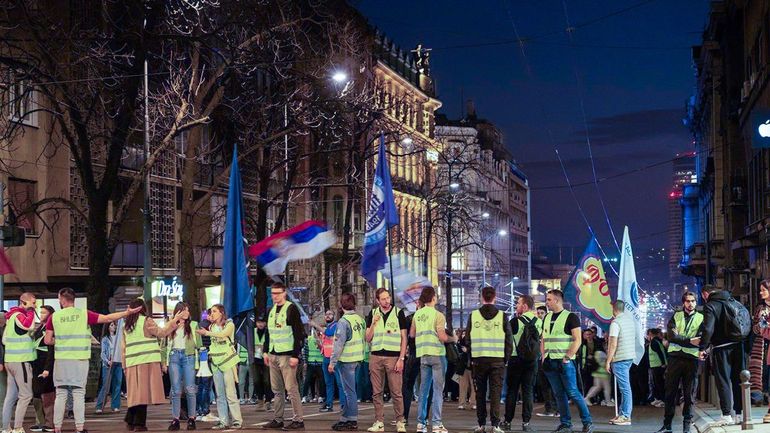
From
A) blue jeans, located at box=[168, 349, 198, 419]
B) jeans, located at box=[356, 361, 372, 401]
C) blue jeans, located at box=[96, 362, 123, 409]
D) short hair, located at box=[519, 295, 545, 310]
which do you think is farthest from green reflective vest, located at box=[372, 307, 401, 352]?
jeans, located at box=[356, 361, 372, 401]

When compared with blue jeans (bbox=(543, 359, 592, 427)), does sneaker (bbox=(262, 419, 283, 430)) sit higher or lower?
lower

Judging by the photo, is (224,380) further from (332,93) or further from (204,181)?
(204,181)

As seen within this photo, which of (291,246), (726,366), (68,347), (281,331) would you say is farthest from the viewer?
(291,246)

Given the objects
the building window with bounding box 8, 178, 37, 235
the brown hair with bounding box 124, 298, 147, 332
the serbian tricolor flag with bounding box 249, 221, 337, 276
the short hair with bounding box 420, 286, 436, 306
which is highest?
the building window with bounding box 8, 178, 37, 235

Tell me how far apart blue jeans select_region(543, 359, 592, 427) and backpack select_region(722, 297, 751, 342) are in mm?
2135

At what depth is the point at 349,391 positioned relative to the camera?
59.9 feet

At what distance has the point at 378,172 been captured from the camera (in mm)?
23016

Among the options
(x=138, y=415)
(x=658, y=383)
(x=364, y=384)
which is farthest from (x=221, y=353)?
(x=658, y=383)

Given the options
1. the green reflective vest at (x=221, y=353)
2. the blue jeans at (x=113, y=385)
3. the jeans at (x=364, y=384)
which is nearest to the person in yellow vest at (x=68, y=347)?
the green reflective vest at (x=221, y=353)

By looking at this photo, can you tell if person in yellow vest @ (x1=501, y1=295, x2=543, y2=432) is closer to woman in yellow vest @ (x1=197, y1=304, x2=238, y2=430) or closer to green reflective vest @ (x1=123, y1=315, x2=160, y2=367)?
woman in yellow vest @ (x1=197, y1=304, x2=238, y2=430)

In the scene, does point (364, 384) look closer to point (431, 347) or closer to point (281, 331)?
point (281, 331)

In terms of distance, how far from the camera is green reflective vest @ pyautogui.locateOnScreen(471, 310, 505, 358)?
680 inches

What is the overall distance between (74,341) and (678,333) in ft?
26.3

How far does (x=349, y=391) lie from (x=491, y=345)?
7.49ft
